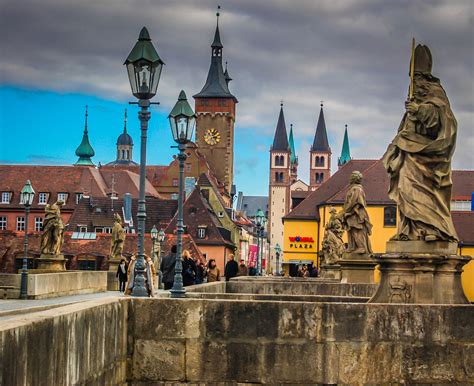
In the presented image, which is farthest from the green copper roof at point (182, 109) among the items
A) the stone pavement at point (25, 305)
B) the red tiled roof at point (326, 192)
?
the red tiled roof at point (326, 192)

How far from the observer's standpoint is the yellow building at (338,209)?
8544 centimetres

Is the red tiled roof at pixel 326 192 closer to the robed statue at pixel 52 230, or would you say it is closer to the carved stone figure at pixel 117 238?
the carved stone figure at pixel 117 238

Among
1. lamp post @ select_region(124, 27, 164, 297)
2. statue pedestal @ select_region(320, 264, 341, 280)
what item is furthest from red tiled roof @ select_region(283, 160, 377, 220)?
lamp post @ select_region(124, 27, 164, 297)

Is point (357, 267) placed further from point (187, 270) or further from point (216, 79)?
point (216, 79)

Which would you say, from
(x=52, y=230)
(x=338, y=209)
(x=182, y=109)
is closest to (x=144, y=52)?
(x=182, y=109)

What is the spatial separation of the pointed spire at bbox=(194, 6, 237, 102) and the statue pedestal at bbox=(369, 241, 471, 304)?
504 feet

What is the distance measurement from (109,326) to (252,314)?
5.51 ft

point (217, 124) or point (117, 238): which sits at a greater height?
point (217, 124)

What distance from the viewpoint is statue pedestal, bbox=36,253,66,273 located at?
38.0 meters

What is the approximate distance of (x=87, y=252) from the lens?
8162cm

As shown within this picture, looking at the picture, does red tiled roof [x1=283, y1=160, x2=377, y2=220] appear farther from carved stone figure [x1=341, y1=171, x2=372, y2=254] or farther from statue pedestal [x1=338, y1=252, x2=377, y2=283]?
carved stone figure [x1=341, y1=171, x2=372, y2=254]

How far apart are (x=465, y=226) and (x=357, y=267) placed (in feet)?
186

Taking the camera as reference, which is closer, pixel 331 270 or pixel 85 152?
pixel 331 270

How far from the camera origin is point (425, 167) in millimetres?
13086
